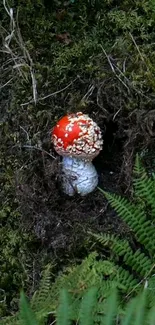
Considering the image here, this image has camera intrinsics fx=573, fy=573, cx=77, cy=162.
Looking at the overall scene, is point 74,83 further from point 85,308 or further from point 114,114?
point 85,308

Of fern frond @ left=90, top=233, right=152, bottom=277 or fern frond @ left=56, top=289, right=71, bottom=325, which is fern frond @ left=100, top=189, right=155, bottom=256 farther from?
fern frond @ left=56, top=289, right=71, bottom=325

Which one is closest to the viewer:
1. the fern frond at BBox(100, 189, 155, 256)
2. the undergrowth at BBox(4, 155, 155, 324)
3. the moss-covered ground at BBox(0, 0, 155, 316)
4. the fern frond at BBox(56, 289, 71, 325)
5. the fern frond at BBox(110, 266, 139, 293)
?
the fern frond at BBox(56, 289, 71, 325)

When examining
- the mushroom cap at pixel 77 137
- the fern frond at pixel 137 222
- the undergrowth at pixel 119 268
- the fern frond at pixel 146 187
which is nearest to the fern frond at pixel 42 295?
the undergrowth at pixel 119 268

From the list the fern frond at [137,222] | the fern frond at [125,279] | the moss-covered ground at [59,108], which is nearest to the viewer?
the fern frond at [125,279]

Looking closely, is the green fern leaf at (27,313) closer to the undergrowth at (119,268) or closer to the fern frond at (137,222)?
the undergrowth at (119,268)

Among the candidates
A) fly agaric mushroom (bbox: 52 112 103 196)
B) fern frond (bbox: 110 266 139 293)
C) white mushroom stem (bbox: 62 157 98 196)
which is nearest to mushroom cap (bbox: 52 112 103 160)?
fly agaric mushroom (bbox: 52 112 103 196)

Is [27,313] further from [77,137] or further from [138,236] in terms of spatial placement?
[77,137]

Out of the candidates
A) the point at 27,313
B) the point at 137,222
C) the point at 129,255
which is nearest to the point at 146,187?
the point at 137,222
